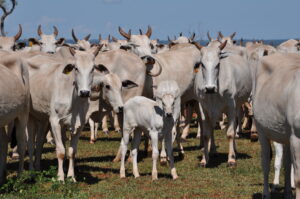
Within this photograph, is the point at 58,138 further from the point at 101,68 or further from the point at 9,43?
the point at 9,43

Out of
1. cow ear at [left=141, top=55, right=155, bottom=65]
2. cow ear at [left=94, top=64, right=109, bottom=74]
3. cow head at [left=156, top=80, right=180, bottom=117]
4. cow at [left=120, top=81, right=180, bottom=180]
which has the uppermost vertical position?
cow ear at [left=94, top=64, right=109, bottom=74]

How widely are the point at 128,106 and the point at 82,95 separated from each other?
1467 mm

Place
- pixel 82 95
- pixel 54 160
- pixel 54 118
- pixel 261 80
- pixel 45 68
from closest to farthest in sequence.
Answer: pixel 261 80 < pixel 82 95 < pixel 54 118 < pixel 45 68 < pixel 54 160

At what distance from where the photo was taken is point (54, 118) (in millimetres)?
11227

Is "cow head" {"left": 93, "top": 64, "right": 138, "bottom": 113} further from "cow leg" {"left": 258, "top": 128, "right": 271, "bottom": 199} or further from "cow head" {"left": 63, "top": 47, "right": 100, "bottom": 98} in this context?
"cow leg" {"left": 258, "top": 128, "right": 271, "bottom": 199}

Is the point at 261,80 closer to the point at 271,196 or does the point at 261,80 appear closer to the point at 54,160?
the point at 271,196

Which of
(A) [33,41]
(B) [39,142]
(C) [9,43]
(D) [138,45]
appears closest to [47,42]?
(A) [33,41]

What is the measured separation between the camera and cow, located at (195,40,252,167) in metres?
12.7

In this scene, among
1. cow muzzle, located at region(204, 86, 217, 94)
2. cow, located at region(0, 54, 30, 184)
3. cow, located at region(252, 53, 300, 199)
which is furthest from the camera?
cow muzzle, located at region(204, 86, 217, 94)

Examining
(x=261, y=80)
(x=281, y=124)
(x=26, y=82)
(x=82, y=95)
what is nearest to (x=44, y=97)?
(x=26, y=82)

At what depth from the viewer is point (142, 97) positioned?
11945mm

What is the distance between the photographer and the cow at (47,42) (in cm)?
2103

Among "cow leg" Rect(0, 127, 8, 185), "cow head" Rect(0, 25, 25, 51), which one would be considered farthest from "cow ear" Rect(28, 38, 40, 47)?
"cow leg" Rect(0, 127, 8, 185)

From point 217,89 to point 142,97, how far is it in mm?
1732
